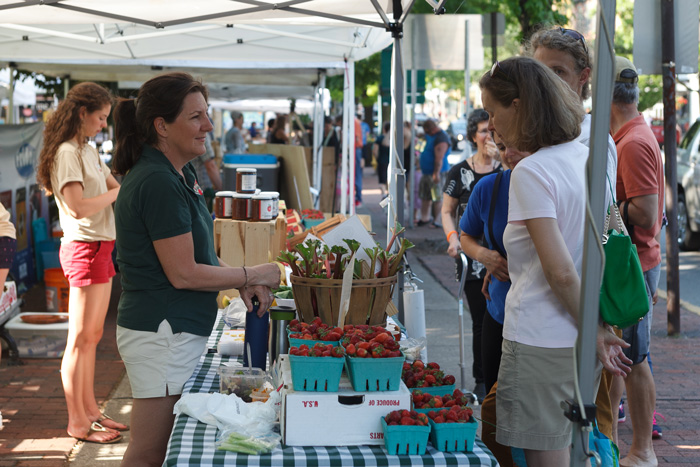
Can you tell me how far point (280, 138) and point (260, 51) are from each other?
734 cm

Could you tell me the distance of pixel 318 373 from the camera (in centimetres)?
238

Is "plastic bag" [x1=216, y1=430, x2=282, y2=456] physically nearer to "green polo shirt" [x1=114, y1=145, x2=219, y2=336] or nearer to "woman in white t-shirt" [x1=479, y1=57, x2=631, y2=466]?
"green polo shirt" [x1=114, y1=145, x2=219, y2=336]

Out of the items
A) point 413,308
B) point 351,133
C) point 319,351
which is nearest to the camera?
point 319,351

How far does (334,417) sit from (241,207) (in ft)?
10.4

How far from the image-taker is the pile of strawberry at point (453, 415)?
2338 mm

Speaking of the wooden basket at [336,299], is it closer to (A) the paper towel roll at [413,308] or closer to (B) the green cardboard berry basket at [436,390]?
(B) the green cardboard berry basket at [436,390]

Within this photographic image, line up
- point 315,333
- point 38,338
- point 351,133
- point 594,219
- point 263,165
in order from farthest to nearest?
point 263,165 < point 351,133 < point 38,338 < point 315,333 < point 594,219

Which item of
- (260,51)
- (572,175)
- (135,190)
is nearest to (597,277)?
(572,175)

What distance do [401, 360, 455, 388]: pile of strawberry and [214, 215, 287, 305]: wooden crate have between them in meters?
2.65

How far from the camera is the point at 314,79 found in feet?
40.5

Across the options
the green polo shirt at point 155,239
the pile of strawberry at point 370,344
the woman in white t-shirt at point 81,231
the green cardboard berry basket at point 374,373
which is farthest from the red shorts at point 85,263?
the green cardboard berry basket at point 374,373

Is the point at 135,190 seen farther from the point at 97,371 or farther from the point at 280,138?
the point at 280,138

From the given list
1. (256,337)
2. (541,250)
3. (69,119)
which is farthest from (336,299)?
(69,119)

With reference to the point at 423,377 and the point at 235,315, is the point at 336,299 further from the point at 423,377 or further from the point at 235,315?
the point at 235,315
